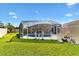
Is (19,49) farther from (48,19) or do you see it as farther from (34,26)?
(48,19)

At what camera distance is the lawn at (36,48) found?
87.1 inches

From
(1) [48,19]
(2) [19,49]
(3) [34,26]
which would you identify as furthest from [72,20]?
(2) [19,49]

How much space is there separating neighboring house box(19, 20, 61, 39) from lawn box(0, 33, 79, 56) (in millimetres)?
56

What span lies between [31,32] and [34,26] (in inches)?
2.7

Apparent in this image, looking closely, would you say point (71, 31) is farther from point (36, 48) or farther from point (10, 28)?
point (10, 28)

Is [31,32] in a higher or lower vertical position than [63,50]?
higher

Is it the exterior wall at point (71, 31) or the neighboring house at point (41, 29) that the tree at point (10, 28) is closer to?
the neighboring house at point (41, 29)

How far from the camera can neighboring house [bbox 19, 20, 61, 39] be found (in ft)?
7.41

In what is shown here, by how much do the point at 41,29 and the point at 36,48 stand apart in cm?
20

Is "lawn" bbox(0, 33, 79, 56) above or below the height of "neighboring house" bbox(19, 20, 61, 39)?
below

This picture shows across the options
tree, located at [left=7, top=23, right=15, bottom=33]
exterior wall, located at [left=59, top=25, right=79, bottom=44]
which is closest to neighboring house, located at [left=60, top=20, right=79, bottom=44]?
exterior wall, located at [left=59, top=25, right=79, bottom=44]

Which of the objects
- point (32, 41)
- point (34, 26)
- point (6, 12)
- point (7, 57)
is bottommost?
point (7, 57)

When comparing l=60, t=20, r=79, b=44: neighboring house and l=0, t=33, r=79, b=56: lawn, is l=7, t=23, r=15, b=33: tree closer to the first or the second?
l=0, t=33, r=79, b=56: lawn

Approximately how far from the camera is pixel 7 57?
2197mm
